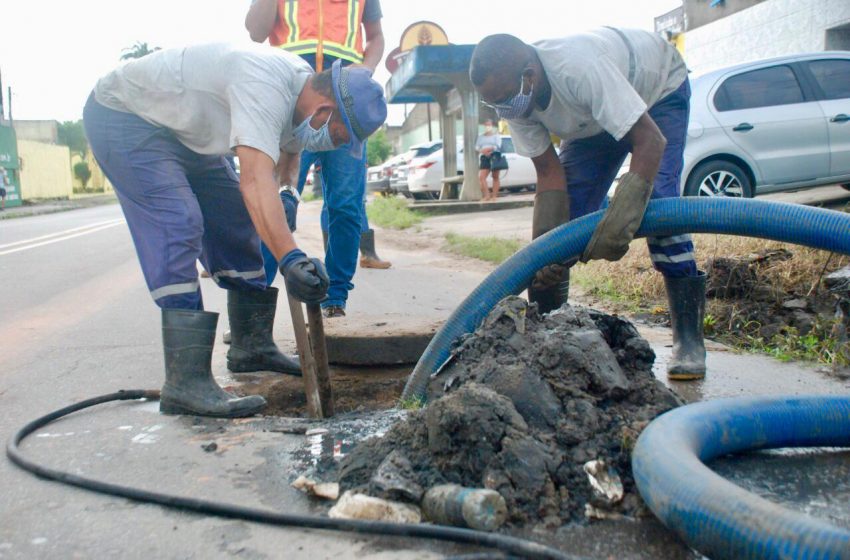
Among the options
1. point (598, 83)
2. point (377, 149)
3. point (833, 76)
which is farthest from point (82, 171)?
point (598, 83)

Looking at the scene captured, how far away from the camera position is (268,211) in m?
2.83

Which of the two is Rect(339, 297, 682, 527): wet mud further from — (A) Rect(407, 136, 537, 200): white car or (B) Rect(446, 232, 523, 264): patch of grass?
(A) Rect(407, 136, 537, 200): white car

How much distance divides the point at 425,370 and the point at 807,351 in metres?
1.94

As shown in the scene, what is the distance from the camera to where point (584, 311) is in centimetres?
292

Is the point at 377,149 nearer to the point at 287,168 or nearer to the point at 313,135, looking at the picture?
the point at 287,168

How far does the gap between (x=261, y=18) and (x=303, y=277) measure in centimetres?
260

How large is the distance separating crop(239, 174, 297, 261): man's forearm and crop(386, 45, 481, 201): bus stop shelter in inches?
459

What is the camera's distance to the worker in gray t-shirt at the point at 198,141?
286 cm

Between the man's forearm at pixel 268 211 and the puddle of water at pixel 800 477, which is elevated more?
the man's forearm at pixel 268 211

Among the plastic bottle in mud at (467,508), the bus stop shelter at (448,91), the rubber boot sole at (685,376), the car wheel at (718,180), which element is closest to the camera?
the plastic bottle in mud at (467,508)

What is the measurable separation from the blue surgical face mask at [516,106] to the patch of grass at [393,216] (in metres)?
8.49

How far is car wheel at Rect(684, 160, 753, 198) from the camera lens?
25.8ft

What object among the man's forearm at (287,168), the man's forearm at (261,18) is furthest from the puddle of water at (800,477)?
the man's forearm at (261,18)

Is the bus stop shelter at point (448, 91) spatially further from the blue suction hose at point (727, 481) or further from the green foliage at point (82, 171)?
the green foliage at point (82, 171)
